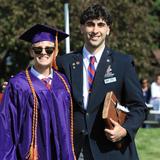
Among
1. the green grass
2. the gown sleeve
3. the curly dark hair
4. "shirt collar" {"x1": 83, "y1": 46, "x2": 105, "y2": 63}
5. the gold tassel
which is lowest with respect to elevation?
the green grass

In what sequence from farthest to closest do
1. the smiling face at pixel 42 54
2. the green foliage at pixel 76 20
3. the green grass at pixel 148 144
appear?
1. the green foliage at pixel 76 20
2. the green grass at pixel 148 144
3. the smiling face at pixel 42 54

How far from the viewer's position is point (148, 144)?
1037 centimetres

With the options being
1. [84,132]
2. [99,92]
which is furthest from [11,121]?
[99,92]

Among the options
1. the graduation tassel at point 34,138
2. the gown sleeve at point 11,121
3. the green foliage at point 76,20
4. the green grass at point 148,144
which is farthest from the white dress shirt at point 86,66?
the green foliage at point 76,20

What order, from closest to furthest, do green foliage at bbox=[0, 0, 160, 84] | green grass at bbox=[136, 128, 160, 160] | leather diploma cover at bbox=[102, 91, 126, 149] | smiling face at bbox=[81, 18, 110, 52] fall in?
leather diploma cover at bbox=[102, 91, 126, 149] → smiling face at bbox=[81, 18, 110, 52] → green grass at bbox=[136, 128, 160, 160] → green foliage at bbox=[0, 0, 160, 84]

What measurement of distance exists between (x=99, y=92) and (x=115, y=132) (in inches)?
13.9

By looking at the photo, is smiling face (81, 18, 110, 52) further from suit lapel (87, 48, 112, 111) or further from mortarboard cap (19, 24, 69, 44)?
mortarboard cap (19, 24, 69, 44)

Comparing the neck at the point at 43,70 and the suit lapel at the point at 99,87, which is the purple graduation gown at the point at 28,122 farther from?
the suit lapel at the point at 99,87

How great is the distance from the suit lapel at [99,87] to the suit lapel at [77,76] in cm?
8

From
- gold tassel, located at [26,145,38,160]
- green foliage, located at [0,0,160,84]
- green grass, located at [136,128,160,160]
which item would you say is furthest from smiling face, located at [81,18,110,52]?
green foliage, located at [0,0,160,84]

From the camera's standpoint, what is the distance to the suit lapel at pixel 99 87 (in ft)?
14.6

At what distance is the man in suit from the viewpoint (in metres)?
4.47

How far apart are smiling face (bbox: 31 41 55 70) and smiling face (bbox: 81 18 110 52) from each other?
28 cm

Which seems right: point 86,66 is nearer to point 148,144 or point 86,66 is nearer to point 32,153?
point 32,153
